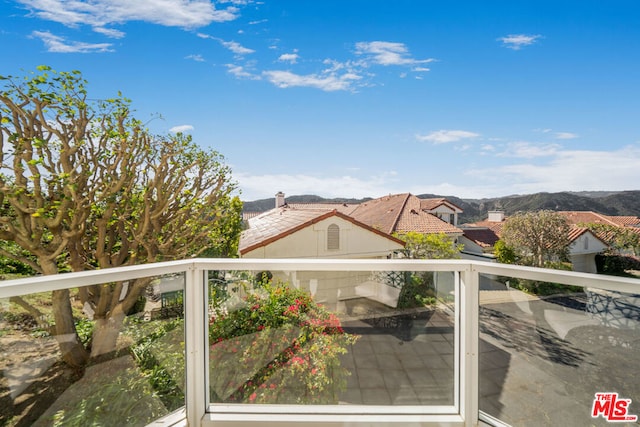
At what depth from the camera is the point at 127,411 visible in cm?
144

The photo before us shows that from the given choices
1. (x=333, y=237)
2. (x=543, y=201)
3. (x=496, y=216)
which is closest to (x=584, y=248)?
(x=543, y=201)

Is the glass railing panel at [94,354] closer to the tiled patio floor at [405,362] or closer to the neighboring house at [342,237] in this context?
the neighboring house at [342,237]

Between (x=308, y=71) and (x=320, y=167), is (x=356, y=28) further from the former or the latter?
(x=320, y=167)

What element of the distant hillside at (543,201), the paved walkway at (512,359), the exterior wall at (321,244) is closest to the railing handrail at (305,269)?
the paved walkway at (512,359)

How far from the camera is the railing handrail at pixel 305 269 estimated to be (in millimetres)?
1175

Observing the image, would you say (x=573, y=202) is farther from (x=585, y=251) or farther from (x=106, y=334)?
(x=106, y=334)

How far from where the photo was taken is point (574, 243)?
17859mm

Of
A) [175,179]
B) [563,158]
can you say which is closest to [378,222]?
[175,179]

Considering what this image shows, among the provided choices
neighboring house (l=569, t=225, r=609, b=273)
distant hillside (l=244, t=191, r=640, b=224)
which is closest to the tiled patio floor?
neighboring house (l=569, t=225, r=609, b=273)

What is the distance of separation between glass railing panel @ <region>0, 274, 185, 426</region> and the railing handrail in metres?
0.06

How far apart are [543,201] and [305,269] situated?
25194 millimetres

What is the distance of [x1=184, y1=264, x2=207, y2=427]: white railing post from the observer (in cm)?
160

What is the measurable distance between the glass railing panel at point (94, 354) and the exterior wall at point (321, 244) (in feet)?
22.0

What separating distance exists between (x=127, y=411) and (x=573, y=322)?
208cm
